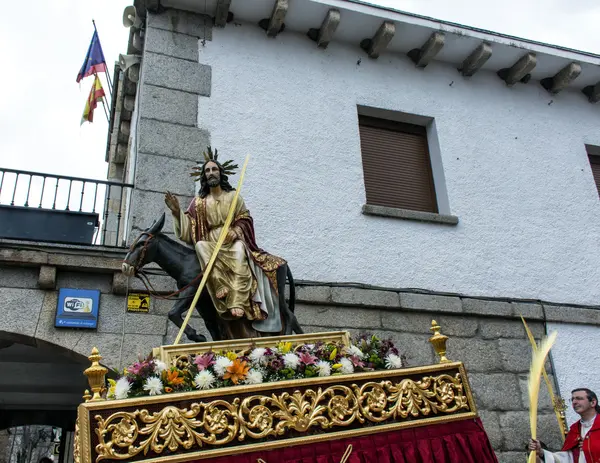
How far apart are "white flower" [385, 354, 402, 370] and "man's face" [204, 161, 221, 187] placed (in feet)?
6.84

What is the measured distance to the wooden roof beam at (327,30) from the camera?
7340 mm

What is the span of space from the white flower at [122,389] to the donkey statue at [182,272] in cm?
148

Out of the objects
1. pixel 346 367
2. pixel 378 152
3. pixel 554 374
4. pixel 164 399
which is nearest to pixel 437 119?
pixel 378 152

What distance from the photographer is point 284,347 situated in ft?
11.7

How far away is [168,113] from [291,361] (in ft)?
13.0

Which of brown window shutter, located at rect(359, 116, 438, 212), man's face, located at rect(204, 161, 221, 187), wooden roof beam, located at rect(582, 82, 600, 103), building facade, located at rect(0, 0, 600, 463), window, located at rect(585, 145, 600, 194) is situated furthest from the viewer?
wooden roof beam, located at rect(582, 82, 600, 103)

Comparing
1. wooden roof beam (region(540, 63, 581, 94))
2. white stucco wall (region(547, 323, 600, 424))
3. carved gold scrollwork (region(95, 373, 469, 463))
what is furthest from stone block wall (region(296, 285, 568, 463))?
wooden roof beam (region(540, 63, 581, 94))

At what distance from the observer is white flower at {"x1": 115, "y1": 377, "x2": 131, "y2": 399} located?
3025mm

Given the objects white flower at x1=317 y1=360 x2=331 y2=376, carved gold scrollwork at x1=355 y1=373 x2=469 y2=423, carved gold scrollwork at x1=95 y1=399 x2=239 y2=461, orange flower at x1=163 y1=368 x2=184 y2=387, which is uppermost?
white flower at x1=317 y1=360 x2=331 y2=376


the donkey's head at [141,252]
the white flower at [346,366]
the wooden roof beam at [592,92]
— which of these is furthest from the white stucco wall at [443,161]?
the white flower at [346,366]

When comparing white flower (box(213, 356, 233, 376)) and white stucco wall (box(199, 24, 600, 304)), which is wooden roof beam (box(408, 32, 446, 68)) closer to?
white stucco wall (box(199, 24, 600, 304))

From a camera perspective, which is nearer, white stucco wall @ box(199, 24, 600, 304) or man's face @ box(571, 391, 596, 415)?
man's face @ box(571, 391, 596, 415)

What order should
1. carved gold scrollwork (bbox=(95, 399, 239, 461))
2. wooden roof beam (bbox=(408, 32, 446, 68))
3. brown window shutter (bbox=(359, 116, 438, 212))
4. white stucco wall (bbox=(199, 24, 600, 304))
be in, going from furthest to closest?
1. wooden roof beam (bbox=(408, 32, 446, 68))
2. brown window shutter (bbox=(359, 116, 438, 212))
3. white stucco wall (bbox=(199, 24, 600, 304))
4. carved gold scrollwork (bbox=(95, 399, 239, 461))

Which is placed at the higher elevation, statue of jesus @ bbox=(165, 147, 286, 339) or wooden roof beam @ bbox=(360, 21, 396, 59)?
wooden roof beam @ bbox=(360, 21, 396, 59)
